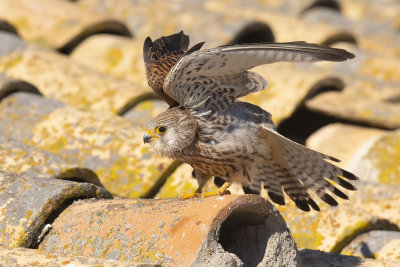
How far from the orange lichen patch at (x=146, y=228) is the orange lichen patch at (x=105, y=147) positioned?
92cm

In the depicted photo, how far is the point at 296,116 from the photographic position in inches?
207

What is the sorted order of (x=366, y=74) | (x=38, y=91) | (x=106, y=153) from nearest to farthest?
(x=106, y=153) → (x=38, y=91) → (x=366, y=74)

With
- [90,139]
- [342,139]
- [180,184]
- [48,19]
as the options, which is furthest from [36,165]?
[48,19]

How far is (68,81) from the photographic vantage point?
4.83 metres

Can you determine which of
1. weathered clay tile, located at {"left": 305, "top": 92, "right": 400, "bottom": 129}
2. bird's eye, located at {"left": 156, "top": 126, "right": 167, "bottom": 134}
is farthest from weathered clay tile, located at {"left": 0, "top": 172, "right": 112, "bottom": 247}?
weathered clay tile, located at {"left": 305, "top": 92, "right": 400, "bottom": 129}

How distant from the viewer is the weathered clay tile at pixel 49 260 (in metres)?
2.22

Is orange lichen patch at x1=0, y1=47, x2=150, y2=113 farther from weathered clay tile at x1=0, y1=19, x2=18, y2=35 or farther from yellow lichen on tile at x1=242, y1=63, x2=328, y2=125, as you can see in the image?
yellow lichen on tile at x1=242, y1=63, x2=328, y2=125

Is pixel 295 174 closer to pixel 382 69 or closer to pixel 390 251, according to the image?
pixel 390 251

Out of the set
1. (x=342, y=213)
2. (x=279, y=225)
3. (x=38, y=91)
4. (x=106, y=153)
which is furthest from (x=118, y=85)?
(x=279, y=225)

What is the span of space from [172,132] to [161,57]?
61 cm

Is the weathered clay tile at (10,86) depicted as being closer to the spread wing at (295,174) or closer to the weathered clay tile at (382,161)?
the spread wing at (295,174)

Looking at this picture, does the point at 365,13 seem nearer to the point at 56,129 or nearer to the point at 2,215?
the point at 56,129

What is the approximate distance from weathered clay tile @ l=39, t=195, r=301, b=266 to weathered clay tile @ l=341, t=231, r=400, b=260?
792 mm

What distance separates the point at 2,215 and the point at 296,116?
3.00 meters
